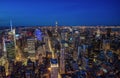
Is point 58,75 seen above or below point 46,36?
below

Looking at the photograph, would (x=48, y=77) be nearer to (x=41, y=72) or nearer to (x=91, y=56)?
(x=41, y=72)

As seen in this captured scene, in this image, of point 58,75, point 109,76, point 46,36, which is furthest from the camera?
point 46,36

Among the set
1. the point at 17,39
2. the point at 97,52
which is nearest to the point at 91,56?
the point at 97,52

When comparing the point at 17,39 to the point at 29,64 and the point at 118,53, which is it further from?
the point at 118,53

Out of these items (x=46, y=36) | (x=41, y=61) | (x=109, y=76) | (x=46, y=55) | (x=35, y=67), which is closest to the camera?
(x=109, y=76)

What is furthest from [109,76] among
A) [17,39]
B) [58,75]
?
[17,39]

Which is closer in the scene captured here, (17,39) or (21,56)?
(21,56)

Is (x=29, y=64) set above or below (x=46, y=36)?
below

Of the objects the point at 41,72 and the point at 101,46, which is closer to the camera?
the point at 41,72

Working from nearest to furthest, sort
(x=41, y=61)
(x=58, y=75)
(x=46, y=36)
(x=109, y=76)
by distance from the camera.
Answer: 1. (x=109, y=76)
2. (x=58, y=75)
3. (x=41, y=61)
4. (x=46, y=36)
